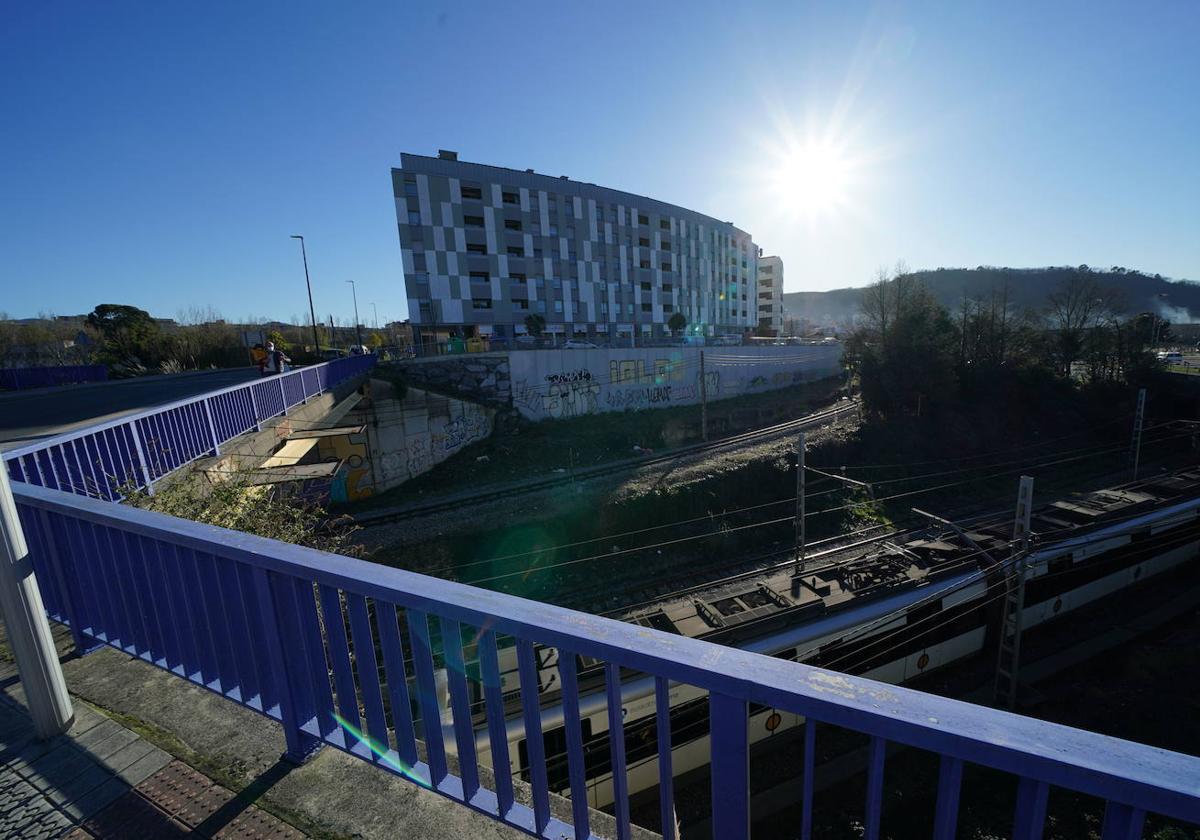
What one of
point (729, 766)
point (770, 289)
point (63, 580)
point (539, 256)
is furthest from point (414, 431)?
point (770, 289)

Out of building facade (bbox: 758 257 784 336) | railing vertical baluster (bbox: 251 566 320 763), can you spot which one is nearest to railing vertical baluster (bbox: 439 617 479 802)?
railing vertical baluster (bbox: 251 566 320 763)

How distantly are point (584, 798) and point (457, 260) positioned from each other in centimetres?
4272

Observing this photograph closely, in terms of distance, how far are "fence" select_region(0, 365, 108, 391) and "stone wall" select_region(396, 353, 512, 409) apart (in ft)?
54.4

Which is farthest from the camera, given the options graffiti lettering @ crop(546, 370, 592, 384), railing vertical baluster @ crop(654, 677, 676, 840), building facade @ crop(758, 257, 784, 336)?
building facade @ crop(758, 257, 784, 336)

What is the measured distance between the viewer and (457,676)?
1964 mm

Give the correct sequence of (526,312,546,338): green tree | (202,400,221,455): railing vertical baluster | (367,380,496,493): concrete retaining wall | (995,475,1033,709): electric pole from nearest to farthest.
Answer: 1. (202,400,221,455): railing vertical baluster
2. (995,475,1033,709): electric pole
3. (367,380,496,493): concrete retaining wall
4. (526,312,546,338): green tree

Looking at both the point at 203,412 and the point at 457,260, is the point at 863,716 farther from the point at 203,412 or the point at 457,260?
the point at 457,260

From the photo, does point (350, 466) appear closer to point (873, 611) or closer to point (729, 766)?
point (873, 611)

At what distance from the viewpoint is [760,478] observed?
23.2 metres

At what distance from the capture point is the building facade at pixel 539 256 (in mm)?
39000

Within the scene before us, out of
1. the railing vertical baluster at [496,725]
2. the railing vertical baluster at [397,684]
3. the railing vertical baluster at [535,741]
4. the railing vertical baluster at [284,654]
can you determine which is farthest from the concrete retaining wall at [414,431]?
the railing vertical baluster at [535,741]

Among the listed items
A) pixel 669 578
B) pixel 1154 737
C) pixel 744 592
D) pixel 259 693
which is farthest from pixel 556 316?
pixel 259 693

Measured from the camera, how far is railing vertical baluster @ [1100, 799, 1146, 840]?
0.97m

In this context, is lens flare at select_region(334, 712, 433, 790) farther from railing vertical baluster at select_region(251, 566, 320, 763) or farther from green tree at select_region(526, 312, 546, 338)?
green tree at select_region(526, 312, 546, 338)
